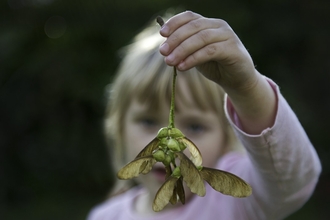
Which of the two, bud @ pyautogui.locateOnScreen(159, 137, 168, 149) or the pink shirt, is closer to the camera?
bud @ pyautogui.locateOnScreen(159, 137, 168, 149)

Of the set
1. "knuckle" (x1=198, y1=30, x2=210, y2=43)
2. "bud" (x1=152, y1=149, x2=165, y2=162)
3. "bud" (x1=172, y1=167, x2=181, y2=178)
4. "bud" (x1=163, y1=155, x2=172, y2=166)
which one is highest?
"knuckle" (x1=198, y1=30, x2=210, y2=43)

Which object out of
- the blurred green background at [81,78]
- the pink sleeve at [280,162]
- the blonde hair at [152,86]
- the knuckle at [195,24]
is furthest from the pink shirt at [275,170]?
the blurred green background at [81,78]

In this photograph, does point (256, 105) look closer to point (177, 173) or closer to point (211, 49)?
point (211, 49)

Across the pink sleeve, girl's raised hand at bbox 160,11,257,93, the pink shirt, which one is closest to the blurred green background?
the pink shirt

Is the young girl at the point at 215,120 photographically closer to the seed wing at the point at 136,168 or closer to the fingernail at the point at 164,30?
the fingernail at the point at 164,30

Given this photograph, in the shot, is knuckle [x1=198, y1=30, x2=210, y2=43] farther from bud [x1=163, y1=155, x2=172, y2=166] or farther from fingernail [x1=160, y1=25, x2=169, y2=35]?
bud [x1=163, y1=155, x2=172, y2=166]

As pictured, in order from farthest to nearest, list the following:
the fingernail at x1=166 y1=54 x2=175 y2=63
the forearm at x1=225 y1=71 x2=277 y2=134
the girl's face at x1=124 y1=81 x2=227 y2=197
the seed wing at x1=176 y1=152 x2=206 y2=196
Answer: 1. the girl's face at x1=124 y1=81 x2=227 y2=197
2. the forearm at x1=225 y1=71 x2=277 y2=134
3. the fingernail at x1=166 y1=54 x2=175 y2=63
4. the seed wing at x1=176 y1=152 x2=206 y2=196

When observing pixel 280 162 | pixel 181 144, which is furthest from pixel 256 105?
pixel 181 144
